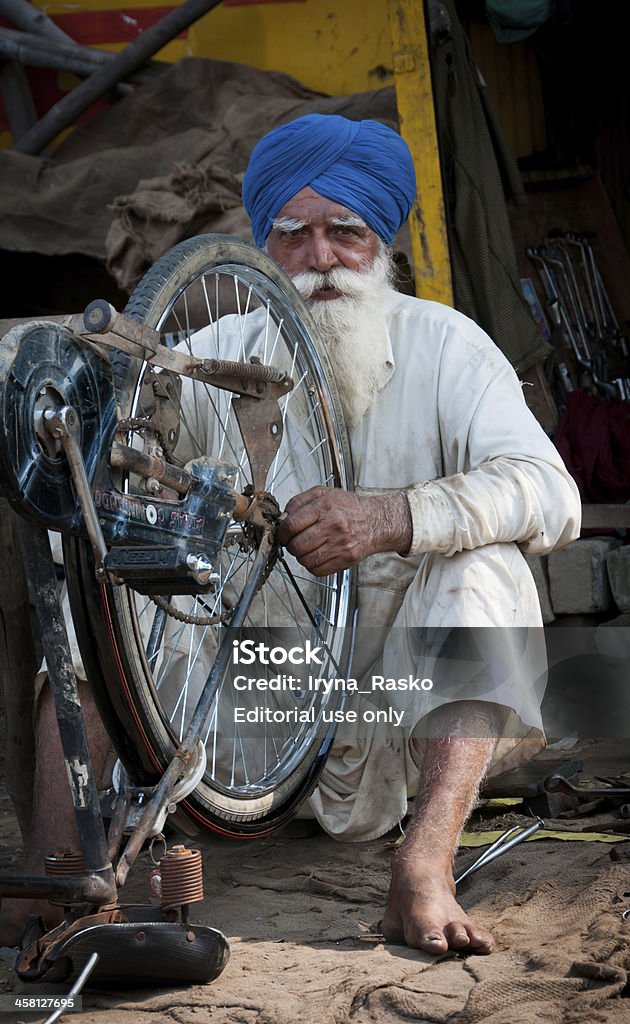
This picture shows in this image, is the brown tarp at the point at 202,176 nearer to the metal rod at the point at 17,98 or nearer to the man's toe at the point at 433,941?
the metal rod at the point at 17,98

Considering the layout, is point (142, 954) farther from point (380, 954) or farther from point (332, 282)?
point (332, 282)

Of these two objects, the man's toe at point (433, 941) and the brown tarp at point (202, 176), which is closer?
the man's toe at point (433, 941)

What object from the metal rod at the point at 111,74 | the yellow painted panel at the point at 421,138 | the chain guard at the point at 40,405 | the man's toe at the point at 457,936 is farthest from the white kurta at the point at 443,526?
the metal rod at the point at 111,74

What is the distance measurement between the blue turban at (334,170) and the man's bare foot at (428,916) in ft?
4.95

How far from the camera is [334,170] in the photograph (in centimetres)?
279

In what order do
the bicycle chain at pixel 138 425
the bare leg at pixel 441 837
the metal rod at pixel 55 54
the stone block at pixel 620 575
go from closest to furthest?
the bicycle chain at pixel 138 425
the bare leg at pixel 441 837
the stone block at pixel 620 575
the metal rod at pixel 55 54

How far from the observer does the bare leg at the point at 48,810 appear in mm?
2076

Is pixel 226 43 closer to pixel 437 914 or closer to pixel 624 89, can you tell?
pixel 624 89

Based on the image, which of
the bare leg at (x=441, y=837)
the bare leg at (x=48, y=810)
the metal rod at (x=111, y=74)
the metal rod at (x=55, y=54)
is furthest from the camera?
the metal rod at (x=55, y=54)

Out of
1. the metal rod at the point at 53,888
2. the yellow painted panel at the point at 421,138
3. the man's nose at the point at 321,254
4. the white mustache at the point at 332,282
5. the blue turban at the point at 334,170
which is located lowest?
the metal rod at the point at 53,888

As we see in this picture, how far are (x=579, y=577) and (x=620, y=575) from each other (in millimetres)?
158

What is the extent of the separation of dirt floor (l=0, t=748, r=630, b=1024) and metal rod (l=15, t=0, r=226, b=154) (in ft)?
11.7

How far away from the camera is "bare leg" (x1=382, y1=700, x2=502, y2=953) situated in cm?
190

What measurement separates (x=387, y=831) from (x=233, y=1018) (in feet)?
3.47
